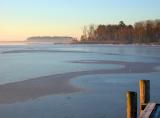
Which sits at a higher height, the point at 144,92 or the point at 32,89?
the point at 144,92

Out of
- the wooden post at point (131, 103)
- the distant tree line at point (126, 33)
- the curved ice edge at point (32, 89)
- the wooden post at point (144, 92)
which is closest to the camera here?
the wooden post at point (131, 103)

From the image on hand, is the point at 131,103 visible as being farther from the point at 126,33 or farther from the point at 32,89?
the point at 126,33

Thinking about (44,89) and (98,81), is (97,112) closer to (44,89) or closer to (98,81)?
(44,89)

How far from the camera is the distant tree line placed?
388ft

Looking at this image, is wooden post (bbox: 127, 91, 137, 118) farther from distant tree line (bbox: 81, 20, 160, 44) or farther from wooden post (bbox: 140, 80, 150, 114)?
distant tree line (bbox: 81, 20, 160, 44)

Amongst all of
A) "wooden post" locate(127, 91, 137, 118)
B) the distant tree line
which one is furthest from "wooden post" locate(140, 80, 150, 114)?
the distant tree line

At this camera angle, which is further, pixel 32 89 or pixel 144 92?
pixel 32 89

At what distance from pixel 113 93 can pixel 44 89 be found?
9.67 feet

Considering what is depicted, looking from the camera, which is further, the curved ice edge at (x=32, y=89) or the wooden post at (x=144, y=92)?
the curved ice edge at (x=32, y=89)

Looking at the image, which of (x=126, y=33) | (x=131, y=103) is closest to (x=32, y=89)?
(x=131, y=103)

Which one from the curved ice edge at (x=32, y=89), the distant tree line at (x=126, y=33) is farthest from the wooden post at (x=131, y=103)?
the distant tree line at (x=126, y=33)

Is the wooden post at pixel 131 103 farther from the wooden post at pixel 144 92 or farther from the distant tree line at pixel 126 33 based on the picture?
the distant tree line at pixel 126 33

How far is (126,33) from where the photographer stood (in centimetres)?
13325

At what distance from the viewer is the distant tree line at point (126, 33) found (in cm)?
11838
